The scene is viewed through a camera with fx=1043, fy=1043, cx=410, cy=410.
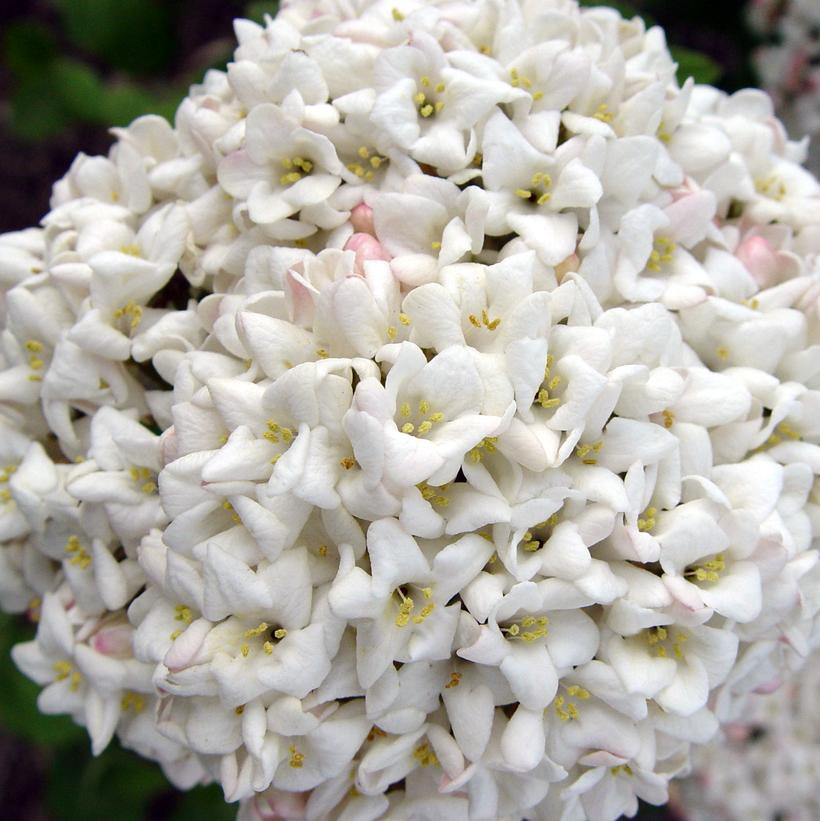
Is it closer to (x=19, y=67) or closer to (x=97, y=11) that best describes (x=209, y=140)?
(x=97, y=11)

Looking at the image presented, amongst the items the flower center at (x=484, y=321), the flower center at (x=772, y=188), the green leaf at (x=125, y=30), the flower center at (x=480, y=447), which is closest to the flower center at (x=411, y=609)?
the flower center at (x=480, y=447)

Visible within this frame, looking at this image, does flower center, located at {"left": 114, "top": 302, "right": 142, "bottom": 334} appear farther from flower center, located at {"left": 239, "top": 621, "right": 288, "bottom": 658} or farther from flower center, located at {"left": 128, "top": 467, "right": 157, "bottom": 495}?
flower center, located at {"left": 239, "top": 621, "right": 288, "bottom": 658}

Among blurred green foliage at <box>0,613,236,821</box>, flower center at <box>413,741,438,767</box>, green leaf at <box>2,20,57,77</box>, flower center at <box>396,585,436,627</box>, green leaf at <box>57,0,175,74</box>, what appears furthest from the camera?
green leaf at <box>2,20,57,77</box>

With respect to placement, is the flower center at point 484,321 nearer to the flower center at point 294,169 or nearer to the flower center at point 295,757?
the flower center at point 294,169

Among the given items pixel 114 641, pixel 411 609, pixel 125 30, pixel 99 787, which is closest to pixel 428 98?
pixel 411 609

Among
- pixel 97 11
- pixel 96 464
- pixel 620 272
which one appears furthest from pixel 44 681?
pixel 97 11

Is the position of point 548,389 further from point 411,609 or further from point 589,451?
point 411,609

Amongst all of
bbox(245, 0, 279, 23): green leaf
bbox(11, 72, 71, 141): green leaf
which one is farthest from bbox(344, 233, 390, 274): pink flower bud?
bbox(11, 72, 71, 141): green leaf
